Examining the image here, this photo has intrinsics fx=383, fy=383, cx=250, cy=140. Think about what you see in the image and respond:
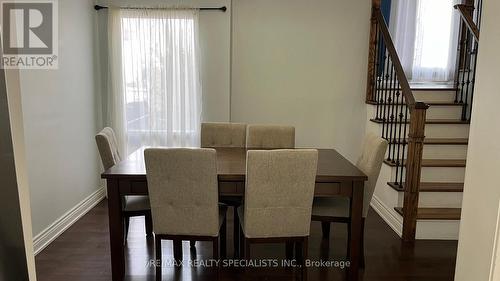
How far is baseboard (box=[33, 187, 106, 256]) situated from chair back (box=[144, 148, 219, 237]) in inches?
48.4

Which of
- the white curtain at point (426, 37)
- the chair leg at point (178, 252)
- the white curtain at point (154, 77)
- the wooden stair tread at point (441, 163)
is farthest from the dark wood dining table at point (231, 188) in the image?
the white curtain at point (426, 37)

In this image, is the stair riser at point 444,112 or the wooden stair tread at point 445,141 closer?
the wooden stair tread at point 445,141

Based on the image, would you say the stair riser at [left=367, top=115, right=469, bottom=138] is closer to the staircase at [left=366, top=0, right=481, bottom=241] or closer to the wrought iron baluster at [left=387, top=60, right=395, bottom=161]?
the staircase at [left=366, top=0, right=481, bottom=241]

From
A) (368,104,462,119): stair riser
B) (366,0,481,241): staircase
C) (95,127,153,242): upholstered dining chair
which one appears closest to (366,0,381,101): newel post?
(366,0,481,241): staircase

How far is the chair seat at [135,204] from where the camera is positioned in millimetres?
2763

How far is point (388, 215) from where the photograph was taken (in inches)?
147

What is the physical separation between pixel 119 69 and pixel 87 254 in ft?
6.85

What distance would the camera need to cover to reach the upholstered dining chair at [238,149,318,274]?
7.33 feet

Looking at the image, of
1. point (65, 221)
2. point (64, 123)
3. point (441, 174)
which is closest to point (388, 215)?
point (441, 174)

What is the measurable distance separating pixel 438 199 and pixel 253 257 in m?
1.80

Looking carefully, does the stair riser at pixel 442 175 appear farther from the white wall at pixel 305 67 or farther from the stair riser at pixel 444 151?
the white wall at pixel 305 67

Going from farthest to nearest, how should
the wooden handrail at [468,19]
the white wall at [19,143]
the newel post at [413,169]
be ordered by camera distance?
the wooden handrail at [468,19] → the newel post at [413,169] → the white wall at [19,143]

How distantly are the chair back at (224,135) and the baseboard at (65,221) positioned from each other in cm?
143

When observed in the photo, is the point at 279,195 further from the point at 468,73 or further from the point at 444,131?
the point at 468,73
